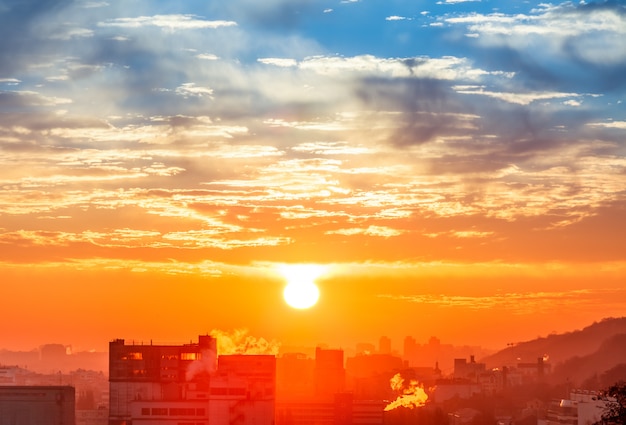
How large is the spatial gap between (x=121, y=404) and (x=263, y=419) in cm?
2318

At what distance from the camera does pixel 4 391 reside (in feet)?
578

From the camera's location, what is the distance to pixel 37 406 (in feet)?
567

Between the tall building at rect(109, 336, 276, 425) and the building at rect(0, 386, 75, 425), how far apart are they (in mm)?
11671

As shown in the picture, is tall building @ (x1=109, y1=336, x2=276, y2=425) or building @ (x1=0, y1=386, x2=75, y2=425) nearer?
tall building @ (x1=109, y1=336, x2=276, y2=425)

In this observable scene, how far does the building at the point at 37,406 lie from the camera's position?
172 m

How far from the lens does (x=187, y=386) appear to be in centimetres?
15750

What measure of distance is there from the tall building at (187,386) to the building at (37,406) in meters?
11.7

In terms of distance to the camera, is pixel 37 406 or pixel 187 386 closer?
pixel 187 386

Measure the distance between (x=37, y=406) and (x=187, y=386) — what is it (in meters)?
27.1

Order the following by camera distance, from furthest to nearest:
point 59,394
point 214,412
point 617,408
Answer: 1. point 59,394
2. point 214,412
3. point 617,408

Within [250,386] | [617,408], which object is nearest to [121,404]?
[250,386]

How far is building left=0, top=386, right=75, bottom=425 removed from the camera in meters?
172

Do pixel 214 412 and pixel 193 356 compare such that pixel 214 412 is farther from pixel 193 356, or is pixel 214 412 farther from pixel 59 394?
pixel 59 394

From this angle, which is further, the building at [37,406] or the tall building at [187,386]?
the building at [37,406]
